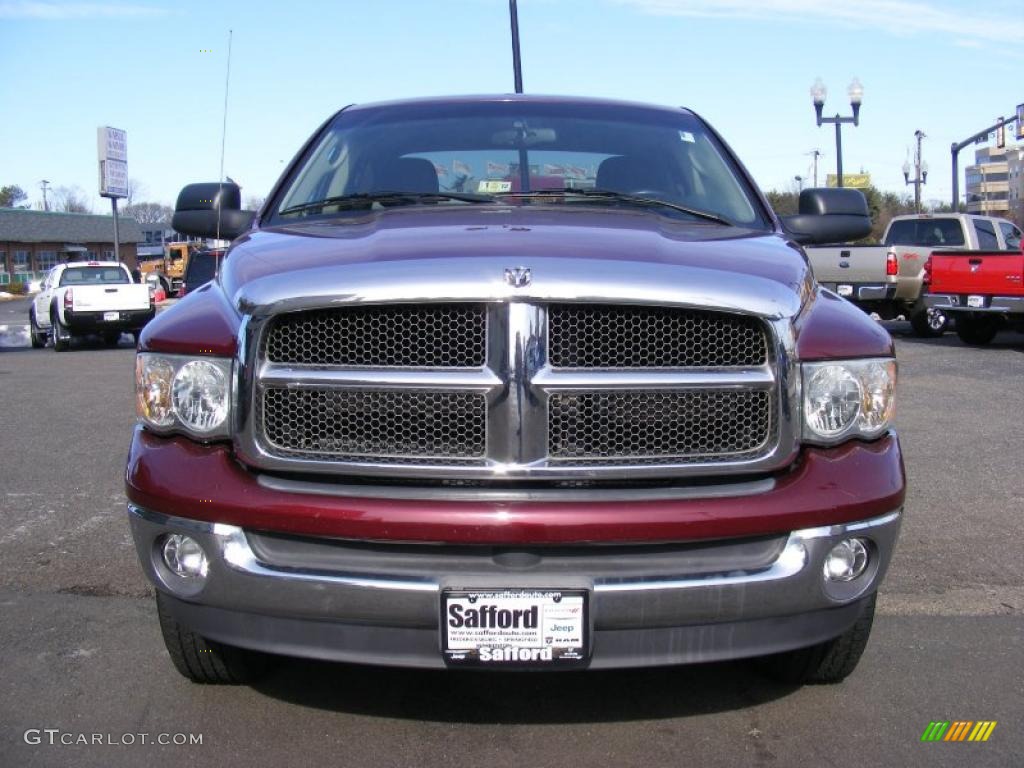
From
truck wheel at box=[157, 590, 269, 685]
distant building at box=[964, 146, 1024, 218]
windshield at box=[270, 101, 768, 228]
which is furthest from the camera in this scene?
distant building at box=[964, 146, 1024, 218]

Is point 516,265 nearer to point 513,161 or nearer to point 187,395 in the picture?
point 187,395

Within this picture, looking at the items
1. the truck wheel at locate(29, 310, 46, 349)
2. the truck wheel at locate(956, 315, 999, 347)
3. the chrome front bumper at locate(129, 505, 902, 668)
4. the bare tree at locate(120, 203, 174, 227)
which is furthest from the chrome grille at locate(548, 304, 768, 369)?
the bare tree at locate(120, 203, 174, 227)

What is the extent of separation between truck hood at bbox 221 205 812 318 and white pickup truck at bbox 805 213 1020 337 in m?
14.4

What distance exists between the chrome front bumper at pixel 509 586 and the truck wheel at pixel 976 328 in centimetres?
1504

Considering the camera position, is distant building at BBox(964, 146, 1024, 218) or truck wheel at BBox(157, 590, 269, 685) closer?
truck wheel at BBox(157, 590, 269, 685)

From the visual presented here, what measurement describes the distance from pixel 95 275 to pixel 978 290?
1681 centimetres

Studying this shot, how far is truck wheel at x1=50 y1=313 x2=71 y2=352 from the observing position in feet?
67.4

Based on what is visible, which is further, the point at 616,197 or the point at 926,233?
the point at 926,233

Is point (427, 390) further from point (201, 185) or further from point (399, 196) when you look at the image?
point (201, 185)

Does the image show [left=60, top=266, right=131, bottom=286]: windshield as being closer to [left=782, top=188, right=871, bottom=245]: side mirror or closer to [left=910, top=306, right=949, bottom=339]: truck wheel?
[left=910, top=306, right=949, bottom=339]: truck wheel

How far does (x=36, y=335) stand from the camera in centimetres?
2273

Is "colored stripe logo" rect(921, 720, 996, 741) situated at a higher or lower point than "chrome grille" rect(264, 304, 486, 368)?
lower

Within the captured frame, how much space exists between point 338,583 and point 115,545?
9.67ft

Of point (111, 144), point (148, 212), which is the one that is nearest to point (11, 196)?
point (148, 212)
